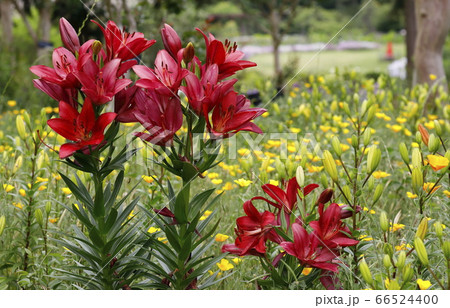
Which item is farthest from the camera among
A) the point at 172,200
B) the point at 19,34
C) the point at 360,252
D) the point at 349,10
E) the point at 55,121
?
the point at 349,10

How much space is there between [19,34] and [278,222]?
592 inches

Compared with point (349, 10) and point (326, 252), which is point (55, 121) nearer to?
point (326, 252)

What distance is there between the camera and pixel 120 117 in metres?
1.55

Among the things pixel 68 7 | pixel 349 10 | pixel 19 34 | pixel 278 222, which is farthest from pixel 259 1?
pixel 349 10

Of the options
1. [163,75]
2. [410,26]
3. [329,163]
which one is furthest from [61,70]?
[410,26]

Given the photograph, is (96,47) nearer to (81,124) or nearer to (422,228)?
(81,124)

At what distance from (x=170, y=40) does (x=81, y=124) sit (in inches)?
15.1

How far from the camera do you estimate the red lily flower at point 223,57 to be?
1.54m

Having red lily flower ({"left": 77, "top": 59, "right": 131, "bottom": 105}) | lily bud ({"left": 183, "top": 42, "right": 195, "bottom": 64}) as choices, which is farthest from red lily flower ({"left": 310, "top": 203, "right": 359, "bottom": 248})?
red lily flower ({"left": 77, "top": 59, "right": 131, "bottom": 105})

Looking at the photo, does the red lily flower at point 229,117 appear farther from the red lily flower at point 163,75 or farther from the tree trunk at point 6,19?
the tree trunk at point 6,19

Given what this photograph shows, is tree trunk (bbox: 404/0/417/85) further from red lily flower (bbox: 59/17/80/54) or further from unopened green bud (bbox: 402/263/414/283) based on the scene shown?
red lily flower (bbox: 59/17/80/54)

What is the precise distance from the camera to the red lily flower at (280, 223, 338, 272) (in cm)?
158

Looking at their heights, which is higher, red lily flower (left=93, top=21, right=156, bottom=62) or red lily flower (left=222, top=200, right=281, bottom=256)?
red lily flower (left=93, top=21, right=156, bottom=62)

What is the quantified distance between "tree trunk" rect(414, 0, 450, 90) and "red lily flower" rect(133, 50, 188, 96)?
5305 millimetres
